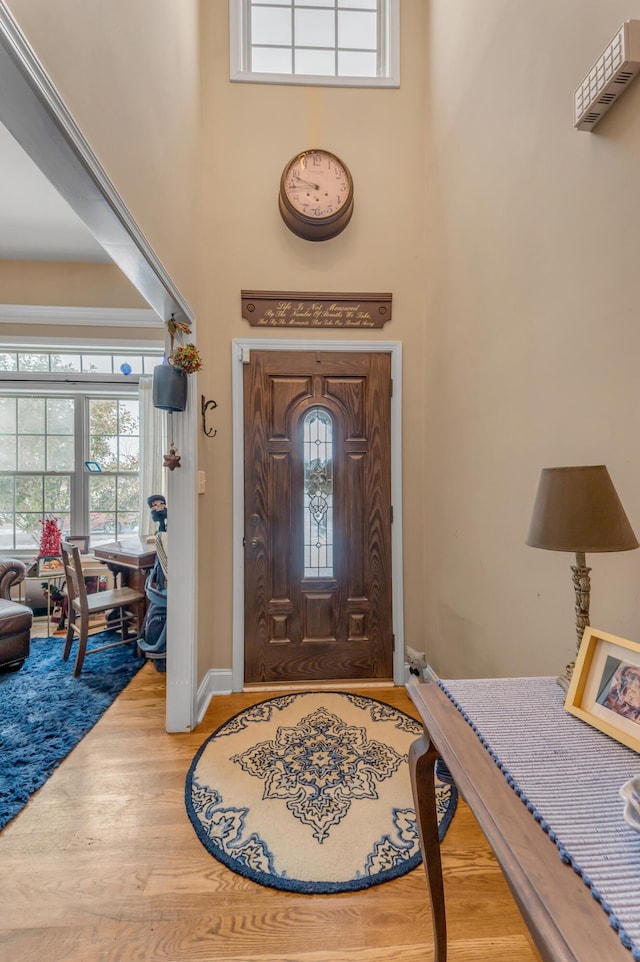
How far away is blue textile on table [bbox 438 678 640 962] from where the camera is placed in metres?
0.55

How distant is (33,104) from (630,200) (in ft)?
5.03

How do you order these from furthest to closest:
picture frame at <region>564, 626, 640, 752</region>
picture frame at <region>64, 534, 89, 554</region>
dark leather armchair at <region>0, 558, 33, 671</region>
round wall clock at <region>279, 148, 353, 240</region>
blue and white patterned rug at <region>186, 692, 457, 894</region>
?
picture frame at <region>64, 534, 89, 554</region>, dark leather armchair at <region>0, 558, 33, 671</region>, round wall clock at <region>279, 148, 353, 240</region>, blue and white patterned rug at <region>186, 692, 457, 894</region>, picture frame at <region>564, 626, 640, 752</region>

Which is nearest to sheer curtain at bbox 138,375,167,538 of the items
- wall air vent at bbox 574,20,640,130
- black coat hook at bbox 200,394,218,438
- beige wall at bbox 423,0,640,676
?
black coat hook at bbox 200,394,218,438

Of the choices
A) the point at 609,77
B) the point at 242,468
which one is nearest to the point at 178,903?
the point at 242,468

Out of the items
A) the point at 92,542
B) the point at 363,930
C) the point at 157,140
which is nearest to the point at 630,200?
the point at 157,140

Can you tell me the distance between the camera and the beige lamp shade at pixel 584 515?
0.94m

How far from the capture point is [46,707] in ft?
8.13

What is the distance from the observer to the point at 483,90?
1.96 metres

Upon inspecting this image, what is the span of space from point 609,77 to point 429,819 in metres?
1.99

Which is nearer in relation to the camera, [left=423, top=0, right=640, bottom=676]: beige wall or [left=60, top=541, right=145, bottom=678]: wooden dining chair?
[left=423, top=0, right=640, bottom=676]: beige wall

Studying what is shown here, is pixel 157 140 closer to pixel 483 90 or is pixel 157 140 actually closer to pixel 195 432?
pixel 195 432

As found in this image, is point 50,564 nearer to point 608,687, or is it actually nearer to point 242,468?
point 242,468

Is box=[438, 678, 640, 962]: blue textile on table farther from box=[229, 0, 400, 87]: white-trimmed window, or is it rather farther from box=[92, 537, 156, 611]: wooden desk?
box=[229, 0, 400, 87]: white-trimmed window

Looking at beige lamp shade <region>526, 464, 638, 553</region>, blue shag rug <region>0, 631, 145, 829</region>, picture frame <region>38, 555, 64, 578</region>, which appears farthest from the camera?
picture frame <region>38, 555, 64, 578</region>
